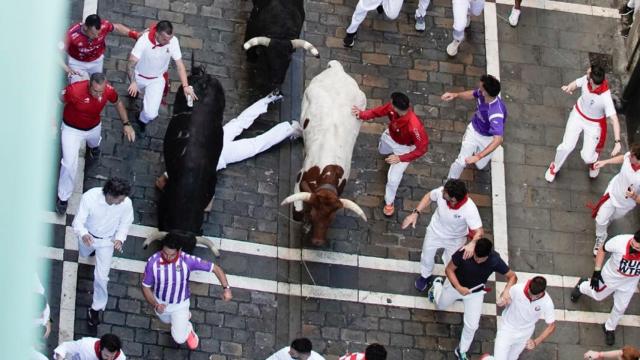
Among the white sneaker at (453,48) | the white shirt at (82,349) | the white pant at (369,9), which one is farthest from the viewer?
the white sneaker at (453,48)

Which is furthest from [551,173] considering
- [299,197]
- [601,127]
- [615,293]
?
[299,197]

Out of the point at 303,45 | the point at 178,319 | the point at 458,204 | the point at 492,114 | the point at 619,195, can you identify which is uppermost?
the point at 303,45

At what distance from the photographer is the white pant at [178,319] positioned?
1048cm

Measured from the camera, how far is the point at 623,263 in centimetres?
1142

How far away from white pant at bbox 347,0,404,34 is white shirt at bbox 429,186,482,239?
4028 mm

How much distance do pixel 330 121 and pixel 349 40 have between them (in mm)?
3080

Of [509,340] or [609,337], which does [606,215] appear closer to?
[609,337]

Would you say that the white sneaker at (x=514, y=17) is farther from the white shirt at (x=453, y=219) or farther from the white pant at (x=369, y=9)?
the white shirt at (x=453, y=219)

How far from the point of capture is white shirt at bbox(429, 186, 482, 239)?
11016 millimetres

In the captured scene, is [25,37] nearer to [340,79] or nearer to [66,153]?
[66,153]

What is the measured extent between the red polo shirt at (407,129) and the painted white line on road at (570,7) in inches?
195

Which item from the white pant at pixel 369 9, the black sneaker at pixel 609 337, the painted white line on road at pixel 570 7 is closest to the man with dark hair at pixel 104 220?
the white pant at pixel 369 9

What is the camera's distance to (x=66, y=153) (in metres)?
11.2

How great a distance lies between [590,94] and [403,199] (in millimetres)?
3076
